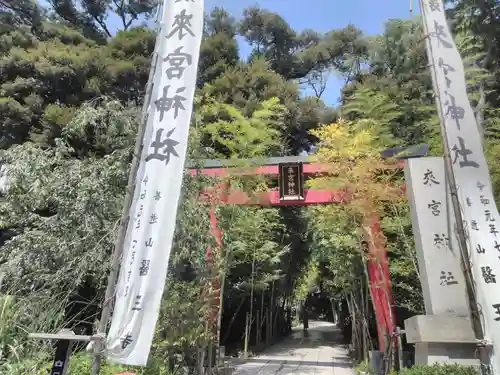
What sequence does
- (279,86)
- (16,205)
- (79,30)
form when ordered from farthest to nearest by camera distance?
(279,86) → (79,30) → (16,205)

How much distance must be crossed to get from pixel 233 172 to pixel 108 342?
5.07 meters

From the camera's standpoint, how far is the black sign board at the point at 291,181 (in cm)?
888

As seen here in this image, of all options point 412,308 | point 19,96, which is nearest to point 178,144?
point 412,308

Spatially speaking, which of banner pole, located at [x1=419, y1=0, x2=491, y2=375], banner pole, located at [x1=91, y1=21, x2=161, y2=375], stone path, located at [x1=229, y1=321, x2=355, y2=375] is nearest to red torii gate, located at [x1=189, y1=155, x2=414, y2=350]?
stone path, located at [x1=229, y1=321, x2=355, y2=375]

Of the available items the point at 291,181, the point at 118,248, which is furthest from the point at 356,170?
the point at 118,248

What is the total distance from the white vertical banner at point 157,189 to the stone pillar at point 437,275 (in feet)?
9.32

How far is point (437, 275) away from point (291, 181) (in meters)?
4.25

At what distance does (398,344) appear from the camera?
26.0 ft

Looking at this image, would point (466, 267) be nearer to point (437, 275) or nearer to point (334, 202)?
point (437, 275)

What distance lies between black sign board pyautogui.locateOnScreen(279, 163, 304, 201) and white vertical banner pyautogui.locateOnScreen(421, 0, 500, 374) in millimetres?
4079

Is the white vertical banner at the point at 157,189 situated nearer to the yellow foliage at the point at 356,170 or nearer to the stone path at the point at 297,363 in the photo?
the yellow foliage at the point at 356,170

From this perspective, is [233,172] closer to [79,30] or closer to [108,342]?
[108,342]

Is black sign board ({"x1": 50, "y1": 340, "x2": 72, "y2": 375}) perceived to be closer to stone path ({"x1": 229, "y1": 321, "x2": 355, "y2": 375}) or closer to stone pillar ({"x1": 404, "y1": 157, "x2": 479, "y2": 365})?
stone pillar ({"x1": 404, "y1": 157, "x2": 479, "y2": 365})

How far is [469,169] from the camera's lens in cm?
464
